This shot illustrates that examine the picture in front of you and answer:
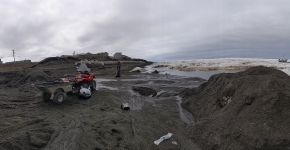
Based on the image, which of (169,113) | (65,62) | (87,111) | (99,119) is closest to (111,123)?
(99,119)

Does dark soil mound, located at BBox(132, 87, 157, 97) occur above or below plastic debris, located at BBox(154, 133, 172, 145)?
above

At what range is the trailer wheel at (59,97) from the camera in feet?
29.4

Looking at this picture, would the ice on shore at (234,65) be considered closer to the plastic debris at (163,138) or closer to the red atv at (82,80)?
the red atv at (82,80)

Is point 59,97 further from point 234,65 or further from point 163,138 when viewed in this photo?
point 234,65

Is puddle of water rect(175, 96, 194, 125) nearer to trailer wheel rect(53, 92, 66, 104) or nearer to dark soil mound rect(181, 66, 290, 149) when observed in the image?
dark soil mound rect(181, 66, 290, 149)

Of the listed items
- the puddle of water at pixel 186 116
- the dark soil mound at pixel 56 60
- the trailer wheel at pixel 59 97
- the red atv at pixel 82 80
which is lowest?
the puddle of water at pixel 186 116

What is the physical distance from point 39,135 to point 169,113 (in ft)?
17.6

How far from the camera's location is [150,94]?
13.5 m

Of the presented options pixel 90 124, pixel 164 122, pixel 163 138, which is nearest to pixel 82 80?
pixel 90 124

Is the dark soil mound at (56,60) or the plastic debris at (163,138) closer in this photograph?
the plastic debris at (163,138)

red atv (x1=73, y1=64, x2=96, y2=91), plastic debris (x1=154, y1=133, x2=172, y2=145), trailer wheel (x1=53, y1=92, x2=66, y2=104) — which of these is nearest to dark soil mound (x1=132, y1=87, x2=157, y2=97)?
red atv (x1=73, y1=64, x2=96, y2=91)

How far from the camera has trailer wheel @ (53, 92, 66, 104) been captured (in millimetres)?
8959

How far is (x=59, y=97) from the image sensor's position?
9141mm

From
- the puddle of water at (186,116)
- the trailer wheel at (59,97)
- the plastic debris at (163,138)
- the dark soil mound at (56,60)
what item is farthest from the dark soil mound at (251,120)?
the dark soil mound at (56,60)
